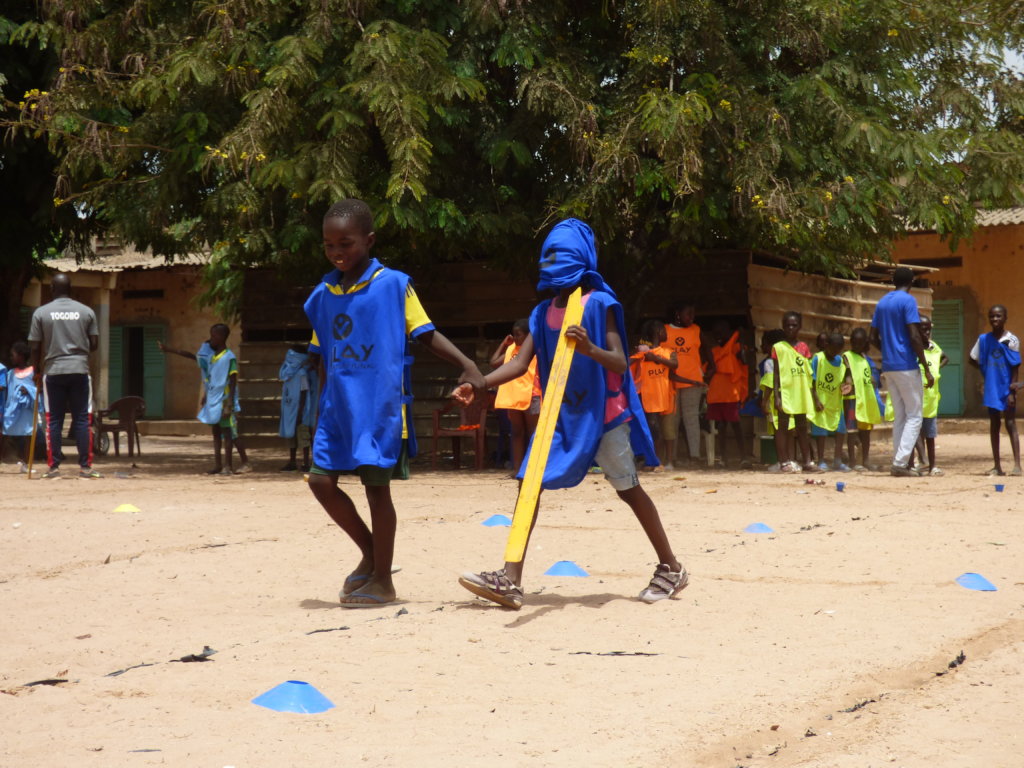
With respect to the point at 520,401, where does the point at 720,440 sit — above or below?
below

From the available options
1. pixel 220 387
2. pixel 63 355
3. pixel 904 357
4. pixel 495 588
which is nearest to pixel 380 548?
pixel 495 588

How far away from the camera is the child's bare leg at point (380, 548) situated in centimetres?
506

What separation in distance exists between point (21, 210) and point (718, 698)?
1326cm

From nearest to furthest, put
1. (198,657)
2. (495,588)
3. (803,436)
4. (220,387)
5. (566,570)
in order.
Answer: (198,657) < (495,588) < (566,570) < (220,387) < (803,436)

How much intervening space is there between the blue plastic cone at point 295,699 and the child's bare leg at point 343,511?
4.62 feet

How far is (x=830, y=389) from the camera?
1235 cm

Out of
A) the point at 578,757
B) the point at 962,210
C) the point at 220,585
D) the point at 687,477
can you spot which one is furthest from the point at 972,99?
the point at 578,757

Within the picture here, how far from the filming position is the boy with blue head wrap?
201 inches

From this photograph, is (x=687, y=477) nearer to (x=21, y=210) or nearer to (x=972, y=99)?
(x=972, y=99)

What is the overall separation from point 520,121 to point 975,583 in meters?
7.20

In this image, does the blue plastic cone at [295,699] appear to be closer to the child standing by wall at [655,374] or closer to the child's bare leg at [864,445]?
the child standing by wall at [655,374]

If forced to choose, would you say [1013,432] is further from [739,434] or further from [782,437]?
[739,434]

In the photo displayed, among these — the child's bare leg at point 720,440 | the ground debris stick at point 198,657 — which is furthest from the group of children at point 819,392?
the ground debris stick at point 198,657

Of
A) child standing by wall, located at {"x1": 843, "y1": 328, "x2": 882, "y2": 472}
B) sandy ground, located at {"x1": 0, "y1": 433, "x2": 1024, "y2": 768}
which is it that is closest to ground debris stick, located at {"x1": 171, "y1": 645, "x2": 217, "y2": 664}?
sandy ground, located at {"x1": 0, "y1": 433, "x2": 1024, "y2": 768}
